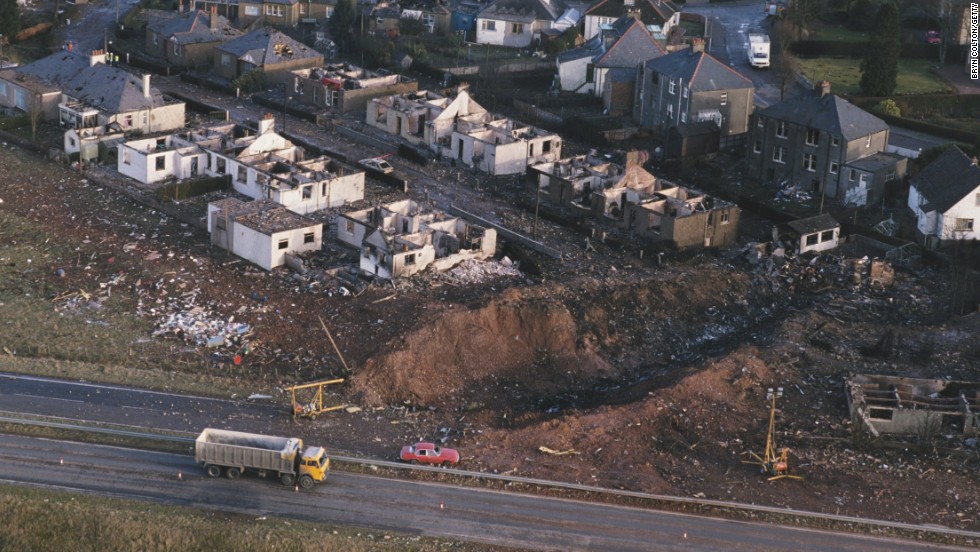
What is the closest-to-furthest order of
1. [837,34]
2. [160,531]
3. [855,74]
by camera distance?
1. [160,531]
2. [855,74]
3. [837,34]

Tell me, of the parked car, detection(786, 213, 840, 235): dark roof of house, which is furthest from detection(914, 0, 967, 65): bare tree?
the parked car

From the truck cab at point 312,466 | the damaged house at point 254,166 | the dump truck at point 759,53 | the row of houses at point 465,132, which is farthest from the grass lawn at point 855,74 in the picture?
the truck cab at point 312,466

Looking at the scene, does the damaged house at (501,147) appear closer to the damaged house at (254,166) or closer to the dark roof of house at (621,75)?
the damaged house at (254,166)

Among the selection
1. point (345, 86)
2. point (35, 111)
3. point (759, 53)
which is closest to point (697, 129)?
point (759, 53)

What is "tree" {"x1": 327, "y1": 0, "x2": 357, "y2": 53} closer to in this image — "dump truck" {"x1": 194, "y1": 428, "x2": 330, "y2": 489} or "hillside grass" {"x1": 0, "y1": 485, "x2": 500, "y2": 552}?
"dump truck" {"x1": 194, "y1": 428, "x2": 330, "y2": 489}

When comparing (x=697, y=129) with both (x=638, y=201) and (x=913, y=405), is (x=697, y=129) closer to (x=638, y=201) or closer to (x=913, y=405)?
(x=638, y=201)
